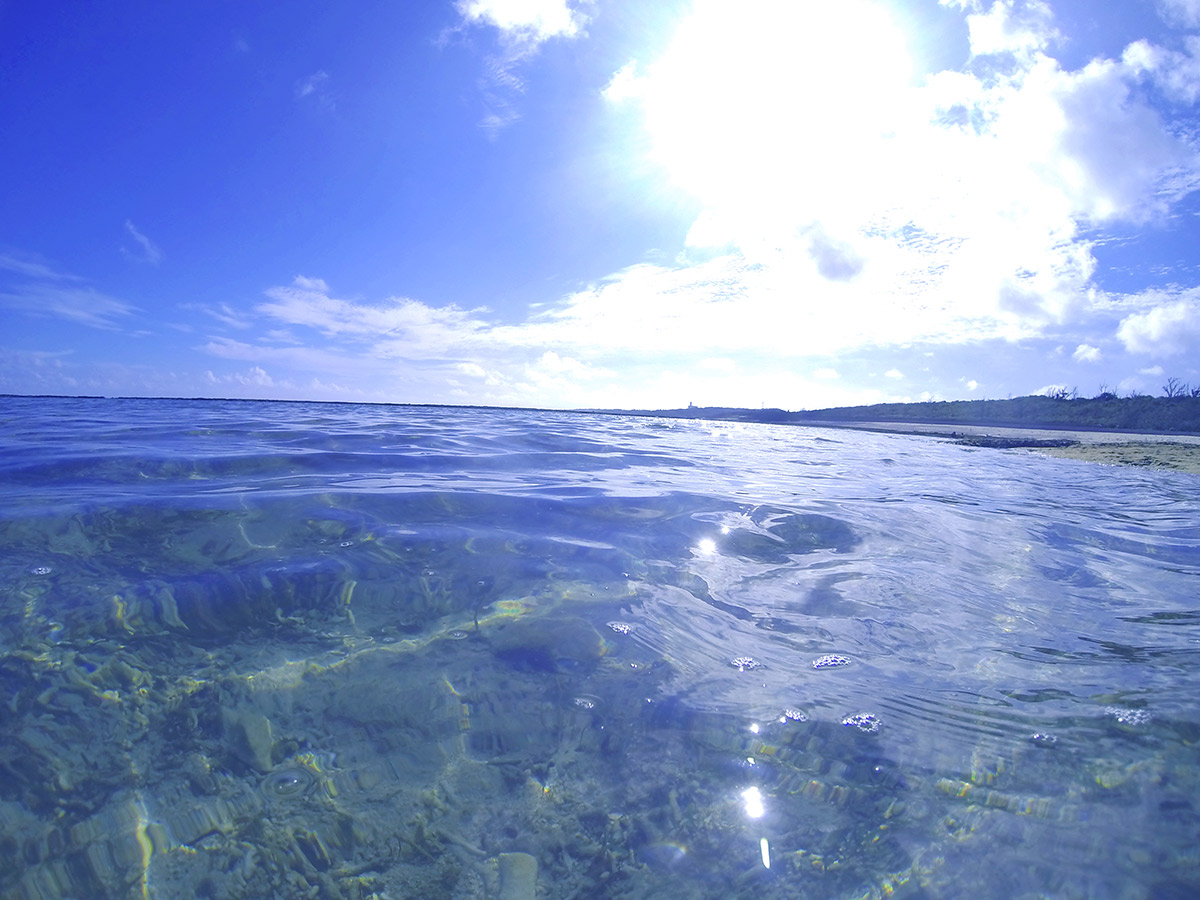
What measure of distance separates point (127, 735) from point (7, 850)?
48 centimetres

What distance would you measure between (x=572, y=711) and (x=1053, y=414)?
4753cm

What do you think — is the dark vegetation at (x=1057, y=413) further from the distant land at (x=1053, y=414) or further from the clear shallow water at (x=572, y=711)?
the clear shallow water at (x=572, y=711)

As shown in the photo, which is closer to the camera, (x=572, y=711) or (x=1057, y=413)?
(x=572, y=711)

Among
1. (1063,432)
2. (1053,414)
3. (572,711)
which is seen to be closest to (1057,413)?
(1053,414)

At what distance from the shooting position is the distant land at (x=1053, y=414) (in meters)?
30.5

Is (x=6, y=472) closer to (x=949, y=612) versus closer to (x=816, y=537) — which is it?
(x=816, y=537)

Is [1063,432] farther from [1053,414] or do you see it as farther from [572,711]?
[572,711]

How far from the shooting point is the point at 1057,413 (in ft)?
125

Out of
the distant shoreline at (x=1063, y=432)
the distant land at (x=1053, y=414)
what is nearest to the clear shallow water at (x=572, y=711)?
the distant shoreline at (x=1063, y=432)

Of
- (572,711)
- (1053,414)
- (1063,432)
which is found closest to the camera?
(572,711)

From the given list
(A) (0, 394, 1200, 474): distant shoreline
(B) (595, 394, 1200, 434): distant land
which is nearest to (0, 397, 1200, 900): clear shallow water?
(A) (0, 394, 1200, 474): distant shoreline

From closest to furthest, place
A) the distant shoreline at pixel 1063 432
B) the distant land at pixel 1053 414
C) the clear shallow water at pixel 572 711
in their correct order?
the clear shallow water at pixel 572 711
the distant shoreline at pixel 1063 432
the distant land at pixel 1053 414

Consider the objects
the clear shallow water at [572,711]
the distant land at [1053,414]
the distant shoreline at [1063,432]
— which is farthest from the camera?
the distant land at [1053,414]

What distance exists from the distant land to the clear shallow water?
36062mm
